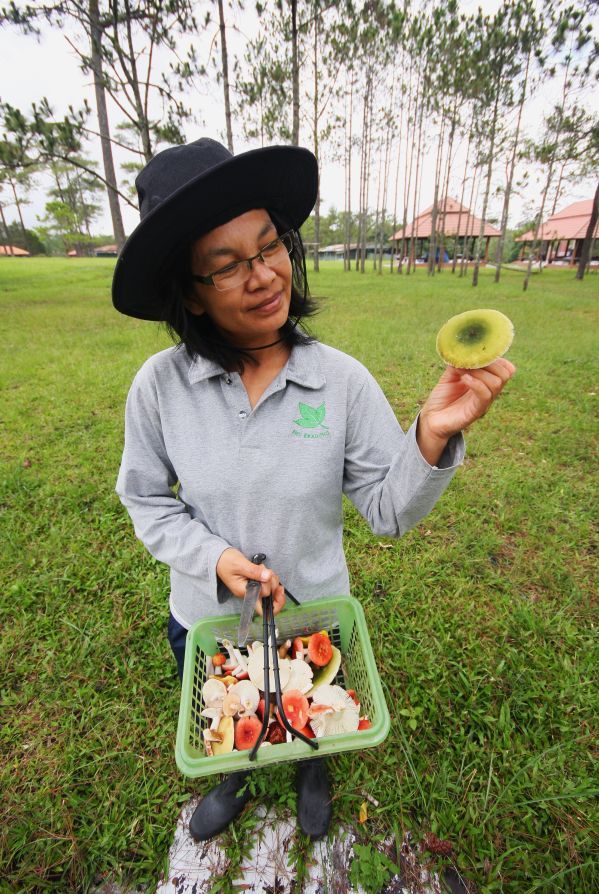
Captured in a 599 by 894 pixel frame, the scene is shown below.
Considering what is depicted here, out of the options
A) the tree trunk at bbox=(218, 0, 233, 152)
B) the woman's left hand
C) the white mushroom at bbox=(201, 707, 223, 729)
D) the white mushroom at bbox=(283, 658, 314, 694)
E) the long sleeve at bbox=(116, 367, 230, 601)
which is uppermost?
the tree trunk at bbox=(218, 0, 233, 152)

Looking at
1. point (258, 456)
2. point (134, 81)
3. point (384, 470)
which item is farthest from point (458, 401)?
point (134, 81)

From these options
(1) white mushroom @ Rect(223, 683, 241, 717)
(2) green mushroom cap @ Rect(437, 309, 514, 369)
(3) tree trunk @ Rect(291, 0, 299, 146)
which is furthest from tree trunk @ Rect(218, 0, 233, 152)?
(1) white mushroom @ Rect(223, 683, 241, 717)

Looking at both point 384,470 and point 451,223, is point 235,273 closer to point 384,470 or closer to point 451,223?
point 384,470

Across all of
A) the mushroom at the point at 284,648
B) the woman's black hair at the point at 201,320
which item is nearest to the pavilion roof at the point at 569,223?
the woman's black hair at the point at 201,320

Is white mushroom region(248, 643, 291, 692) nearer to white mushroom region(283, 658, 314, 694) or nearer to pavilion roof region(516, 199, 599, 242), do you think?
white mushroom region(283, 658, 314, 694)

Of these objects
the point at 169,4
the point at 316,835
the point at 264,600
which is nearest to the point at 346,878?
the point at 316,835

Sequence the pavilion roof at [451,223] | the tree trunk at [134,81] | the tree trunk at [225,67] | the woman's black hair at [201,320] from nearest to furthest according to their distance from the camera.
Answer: the woman's black hair at [201,320] < the tree trunk at [134,81] < the tree trunk at [225,67] < the pavilion roof at [451,223]

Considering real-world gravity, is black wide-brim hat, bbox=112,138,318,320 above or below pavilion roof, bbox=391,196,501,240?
below

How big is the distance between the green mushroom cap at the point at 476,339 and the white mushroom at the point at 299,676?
1.09 m

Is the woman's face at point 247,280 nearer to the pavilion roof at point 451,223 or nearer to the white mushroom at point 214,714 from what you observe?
the white mushroom at point 214,714

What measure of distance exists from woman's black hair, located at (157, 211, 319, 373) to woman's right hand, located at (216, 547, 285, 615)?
1.88ft

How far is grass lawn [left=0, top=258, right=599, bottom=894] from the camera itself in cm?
158

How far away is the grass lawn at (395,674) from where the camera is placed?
1.58 metres

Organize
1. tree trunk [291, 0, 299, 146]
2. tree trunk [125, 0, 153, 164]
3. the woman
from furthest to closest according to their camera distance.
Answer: tree trunk [291, 0, 299, 146]
tree trunk [125, 0, 153, 164]
the woman
